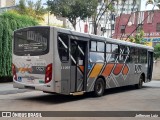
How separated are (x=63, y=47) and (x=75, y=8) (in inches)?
802

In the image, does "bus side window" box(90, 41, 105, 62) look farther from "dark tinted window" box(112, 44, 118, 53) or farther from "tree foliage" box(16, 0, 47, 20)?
"tree foliage" box(16, 0, 47, 20)

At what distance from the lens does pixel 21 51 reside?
40.2ft

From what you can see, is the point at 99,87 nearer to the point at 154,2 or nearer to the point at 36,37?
the point at 36,37

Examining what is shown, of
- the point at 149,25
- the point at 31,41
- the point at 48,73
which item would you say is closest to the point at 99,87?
the point at 48,73

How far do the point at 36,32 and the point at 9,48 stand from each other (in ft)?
29.9

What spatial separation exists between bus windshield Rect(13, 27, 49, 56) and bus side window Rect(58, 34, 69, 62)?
1.69 feet

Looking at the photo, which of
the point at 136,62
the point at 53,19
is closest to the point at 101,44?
the point at 136,62

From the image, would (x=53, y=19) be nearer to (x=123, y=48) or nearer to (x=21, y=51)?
(x=123, y=48)

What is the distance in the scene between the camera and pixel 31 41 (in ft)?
39.3

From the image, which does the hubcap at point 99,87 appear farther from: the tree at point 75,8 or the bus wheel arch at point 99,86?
the tree at point 75,8

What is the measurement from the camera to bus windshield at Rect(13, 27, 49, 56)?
11516 mm

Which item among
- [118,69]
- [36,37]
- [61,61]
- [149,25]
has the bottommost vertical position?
[118,69]

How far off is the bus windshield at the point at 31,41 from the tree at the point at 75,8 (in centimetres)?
1899

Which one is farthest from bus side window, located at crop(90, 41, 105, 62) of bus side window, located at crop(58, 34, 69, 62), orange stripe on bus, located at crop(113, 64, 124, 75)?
bus side window, located at crop(58, 34, 69, 62)
